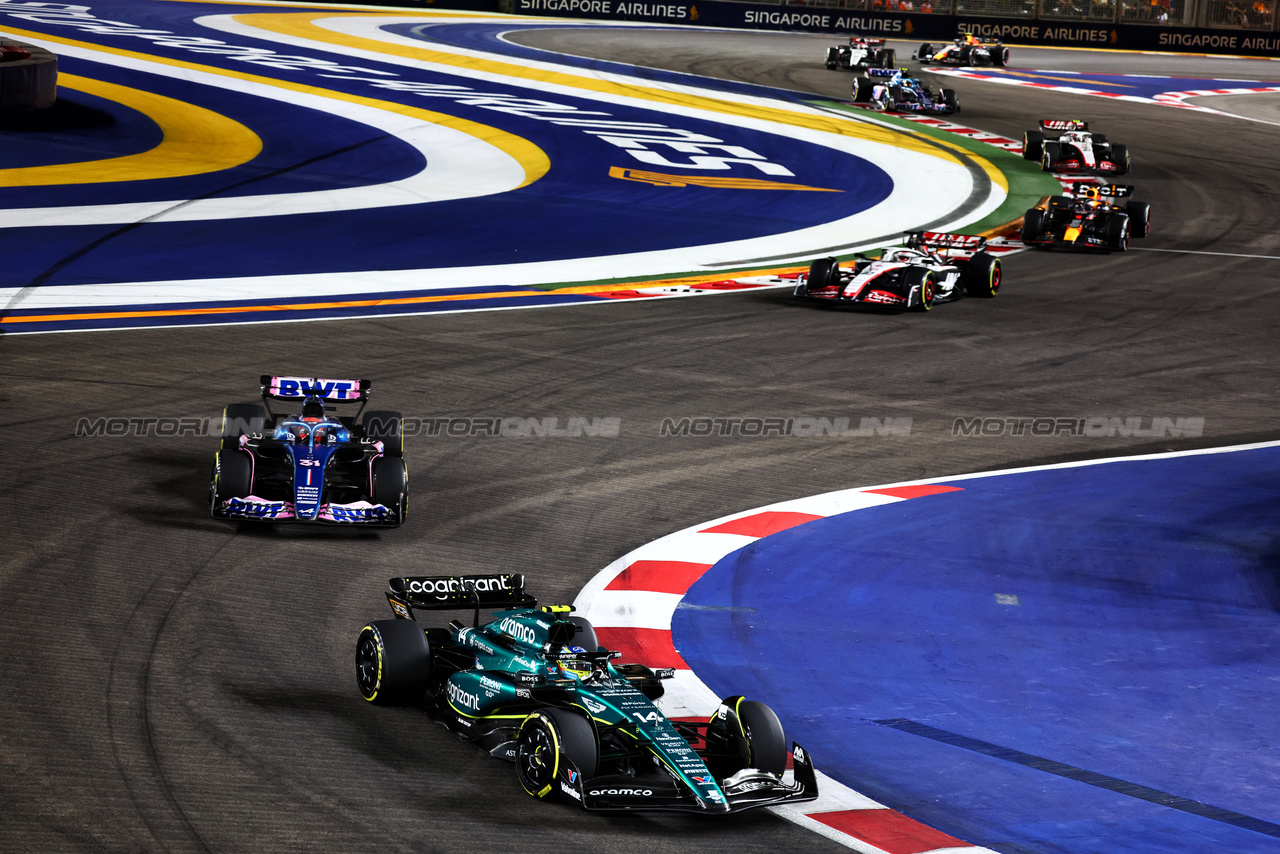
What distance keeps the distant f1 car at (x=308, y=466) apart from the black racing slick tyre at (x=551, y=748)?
3.71 m

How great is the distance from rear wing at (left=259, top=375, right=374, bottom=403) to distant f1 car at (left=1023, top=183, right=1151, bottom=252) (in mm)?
15213

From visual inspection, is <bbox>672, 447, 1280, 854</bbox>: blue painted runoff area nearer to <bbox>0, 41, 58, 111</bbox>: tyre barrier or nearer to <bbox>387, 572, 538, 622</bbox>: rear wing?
<bbox>387, 572, 538, 622</bbox>: rear wing

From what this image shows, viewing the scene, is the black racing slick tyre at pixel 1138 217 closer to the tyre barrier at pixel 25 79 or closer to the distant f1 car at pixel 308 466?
the distant f1 car at pixel 308 466

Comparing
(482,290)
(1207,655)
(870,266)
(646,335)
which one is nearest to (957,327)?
(870,266)

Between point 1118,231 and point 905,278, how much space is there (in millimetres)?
6293

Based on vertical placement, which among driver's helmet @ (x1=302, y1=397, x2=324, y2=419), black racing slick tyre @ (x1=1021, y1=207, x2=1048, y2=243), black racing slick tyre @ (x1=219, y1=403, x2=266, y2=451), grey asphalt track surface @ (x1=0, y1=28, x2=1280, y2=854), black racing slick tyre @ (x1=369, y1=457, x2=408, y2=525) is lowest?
grey asphalt track surface @ (x1=0, y1=28, x2=1280, y2=854)

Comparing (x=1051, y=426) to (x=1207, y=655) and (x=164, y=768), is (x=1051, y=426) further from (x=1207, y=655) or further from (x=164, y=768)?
(x=164, y=768)

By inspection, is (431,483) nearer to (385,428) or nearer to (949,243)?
(385,428)

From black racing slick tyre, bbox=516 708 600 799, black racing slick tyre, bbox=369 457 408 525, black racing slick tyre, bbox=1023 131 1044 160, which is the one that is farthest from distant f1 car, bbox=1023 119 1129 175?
black racing slick tyre, bbox=516 708 600 799

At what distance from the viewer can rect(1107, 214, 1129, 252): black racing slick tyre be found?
23688 mm

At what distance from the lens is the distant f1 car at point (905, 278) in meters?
19.0

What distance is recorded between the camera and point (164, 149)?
2714cm

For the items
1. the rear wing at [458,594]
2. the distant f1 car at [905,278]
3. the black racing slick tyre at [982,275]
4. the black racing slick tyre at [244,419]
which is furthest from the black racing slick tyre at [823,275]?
the rear wing at [458,594]

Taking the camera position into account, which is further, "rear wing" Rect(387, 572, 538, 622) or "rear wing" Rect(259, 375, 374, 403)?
"rear wing" Rect(259, 375, 374, 403)
